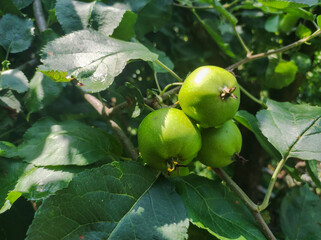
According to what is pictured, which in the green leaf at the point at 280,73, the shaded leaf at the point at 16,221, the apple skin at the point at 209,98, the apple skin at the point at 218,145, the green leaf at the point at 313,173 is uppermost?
the apple skin at the point at 209,98

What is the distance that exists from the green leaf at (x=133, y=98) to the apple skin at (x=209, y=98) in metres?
0.14

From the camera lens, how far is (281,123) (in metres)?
1.01

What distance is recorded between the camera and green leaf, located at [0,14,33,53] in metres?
1.12

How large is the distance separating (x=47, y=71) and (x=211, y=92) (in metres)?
0.41

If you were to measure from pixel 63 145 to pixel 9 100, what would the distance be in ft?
0.99

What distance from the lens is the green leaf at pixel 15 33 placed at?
1.12m

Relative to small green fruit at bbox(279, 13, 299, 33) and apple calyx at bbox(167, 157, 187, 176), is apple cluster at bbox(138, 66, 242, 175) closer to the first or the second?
apple calyx at bbox(167, 157, 187, 176)

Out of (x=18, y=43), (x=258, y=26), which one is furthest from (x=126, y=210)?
(x=258, y=26)

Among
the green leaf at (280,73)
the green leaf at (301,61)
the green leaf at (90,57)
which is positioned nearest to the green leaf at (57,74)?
the green leaf at (90,57)

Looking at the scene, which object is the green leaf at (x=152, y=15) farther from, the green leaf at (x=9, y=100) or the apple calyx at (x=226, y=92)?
the apple calyx at (x=226, y=92)

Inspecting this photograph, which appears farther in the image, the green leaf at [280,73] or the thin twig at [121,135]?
the green leaf at [280,73]

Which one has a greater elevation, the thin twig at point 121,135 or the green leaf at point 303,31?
the green leaf at point 303,31

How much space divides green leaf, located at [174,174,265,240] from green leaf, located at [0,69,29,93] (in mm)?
610

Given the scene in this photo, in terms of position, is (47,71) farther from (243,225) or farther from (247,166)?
(247,166)
